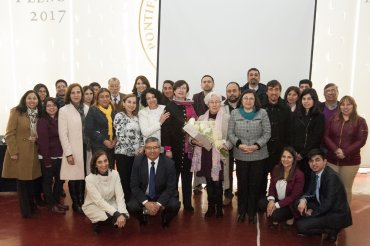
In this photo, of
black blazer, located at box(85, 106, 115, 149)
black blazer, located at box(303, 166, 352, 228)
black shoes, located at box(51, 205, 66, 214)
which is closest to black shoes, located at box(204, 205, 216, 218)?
black blazer, located at box(303, 166, 352, 228)

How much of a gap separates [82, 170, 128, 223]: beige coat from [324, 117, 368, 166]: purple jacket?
2130 mm

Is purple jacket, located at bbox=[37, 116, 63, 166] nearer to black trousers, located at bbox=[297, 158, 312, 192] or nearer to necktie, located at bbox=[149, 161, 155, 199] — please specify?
necktie, located at bbox=[149, 161, 155, 199]

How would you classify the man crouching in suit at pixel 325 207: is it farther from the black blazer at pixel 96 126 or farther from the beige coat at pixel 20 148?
the beige coat at pixel 20 148

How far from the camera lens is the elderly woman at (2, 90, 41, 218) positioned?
150 inches

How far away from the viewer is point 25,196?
392 cm

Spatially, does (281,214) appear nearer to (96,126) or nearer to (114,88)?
(96,126)

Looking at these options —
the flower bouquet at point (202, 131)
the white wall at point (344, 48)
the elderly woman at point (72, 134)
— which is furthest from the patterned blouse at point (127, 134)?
the white wall at point (344, 48)

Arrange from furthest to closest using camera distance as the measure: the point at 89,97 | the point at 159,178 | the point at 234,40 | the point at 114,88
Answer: the point at 234,40 < the point at 114,88 < the point at 89,97 < the point at 159,178

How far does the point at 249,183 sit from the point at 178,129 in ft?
2.98

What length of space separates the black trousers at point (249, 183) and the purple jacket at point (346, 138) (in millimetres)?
717

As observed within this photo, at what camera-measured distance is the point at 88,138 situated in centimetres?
396

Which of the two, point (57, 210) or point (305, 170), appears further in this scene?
point (57, 210)

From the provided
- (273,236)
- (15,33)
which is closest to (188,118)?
(273,236)

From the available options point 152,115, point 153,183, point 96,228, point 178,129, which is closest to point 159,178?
point 153,183
